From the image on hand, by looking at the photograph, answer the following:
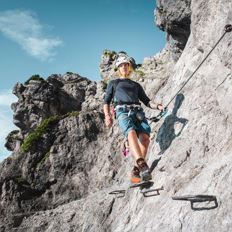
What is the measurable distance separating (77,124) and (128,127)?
15589 millimetres

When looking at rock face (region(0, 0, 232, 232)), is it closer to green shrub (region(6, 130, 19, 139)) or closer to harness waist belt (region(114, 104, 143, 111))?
harness waist belt (region(114, 104, 143, 111))

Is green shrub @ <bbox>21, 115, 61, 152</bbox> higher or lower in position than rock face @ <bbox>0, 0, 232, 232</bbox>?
higher

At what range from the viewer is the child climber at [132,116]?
892 centimetres

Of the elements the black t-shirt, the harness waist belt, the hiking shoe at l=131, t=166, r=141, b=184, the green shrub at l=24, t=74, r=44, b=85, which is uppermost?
the green shrub at l=24, t=74, r=44, b=85

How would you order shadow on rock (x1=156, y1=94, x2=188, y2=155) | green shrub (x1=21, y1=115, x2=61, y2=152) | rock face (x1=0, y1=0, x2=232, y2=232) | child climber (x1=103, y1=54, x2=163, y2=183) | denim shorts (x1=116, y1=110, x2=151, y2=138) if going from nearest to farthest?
rock face (x1=0, y1=0, x2=232, y2=232)
child climber (x1=103, y1=54, x2=163, y2=183)
denim shorts (x1=116, y1=110, x2=151, y2=138)
shadow on rock (x1=156, y1=94, x2=188, y2=155)
green shrub (x1=21, y1=115, x2=61, y2=152)

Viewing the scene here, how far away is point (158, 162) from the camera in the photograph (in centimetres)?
977

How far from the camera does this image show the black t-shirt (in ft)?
33.5

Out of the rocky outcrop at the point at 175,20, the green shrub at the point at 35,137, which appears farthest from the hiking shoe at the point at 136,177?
the green shrub at the point at 35,137

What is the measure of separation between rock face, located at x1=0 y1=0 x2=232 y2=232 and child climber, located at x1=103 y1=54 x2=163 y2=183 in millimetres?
558

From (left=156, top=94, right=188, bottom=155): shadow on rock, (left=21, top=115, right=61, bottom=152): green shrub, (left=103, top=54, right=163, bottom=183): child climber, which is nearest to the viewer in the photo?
(left=103, top=54, right=163, bottom=183): child climber

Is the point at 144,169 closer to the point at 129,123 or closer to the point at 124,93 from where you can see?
the point at 129,123

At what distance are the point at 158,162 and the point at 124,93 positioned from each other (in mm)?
2263

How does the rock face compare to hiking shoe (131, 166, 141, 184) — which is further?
hiking shoe (131, 166, 141, 184)

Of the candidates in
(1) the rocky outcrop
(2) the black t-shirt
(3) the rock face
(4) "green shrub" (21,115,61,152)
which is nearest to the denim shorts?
(2) the black t-shirt
